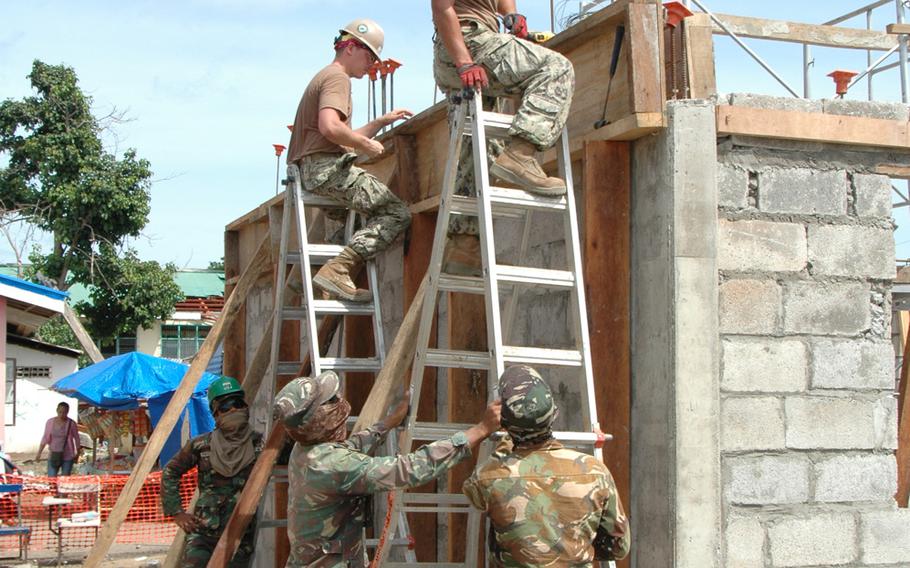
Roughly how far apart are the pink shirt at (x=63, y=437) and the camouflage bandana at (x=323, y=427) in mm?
14706

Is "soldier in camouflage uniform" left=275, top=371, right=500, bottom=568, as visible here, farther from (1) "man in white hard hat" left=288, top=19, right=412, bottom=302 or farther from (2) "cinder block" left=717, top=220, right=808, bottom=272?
(1) "man in white hard hat" left=288, top=19, right=412, bottom=302

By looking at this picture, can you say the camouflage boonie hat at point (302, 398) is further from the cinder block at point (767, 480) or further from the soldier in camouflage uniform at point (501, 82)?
the cinder block at point (767, 480)

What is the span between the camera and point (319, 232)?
7.28m

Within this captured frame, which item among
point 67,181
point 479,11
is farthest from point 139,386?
point 479,11

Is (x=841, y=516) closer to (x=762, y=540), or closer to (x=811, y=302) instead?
(x=762, y=540)

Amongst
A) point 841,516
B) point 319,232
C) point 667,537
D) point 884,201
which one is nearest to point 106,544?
point 319,232

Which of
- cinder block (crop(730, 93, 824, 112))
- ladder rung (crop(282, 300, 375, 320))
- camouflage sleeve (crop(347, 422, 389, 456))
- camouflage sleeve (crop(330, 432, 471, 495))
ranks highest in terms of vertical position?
cinder block (crop(730, 93, 824, 112))

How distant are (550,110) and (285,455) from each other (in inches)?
107

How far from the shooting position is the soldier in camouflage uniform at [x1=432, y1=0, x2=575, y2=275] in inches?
192

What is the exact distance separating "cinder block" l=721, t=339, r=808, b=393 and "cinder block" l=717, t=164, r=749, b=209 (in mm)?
594

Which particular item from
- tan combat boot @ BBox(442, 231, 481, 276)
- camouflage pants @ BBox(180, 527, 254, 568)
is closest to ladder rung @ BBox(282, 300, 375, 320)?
tan combat boot @ BBox(442, 231, 481, 276)

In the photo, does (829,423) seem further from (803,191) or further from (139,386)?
(139,386)

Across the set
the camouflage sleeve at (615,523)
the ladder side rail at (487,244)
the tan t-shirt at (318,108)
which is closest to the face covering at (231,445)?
the tan t-shirt at (318,108)

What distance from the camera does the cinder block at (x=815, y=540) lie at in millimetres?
4953
